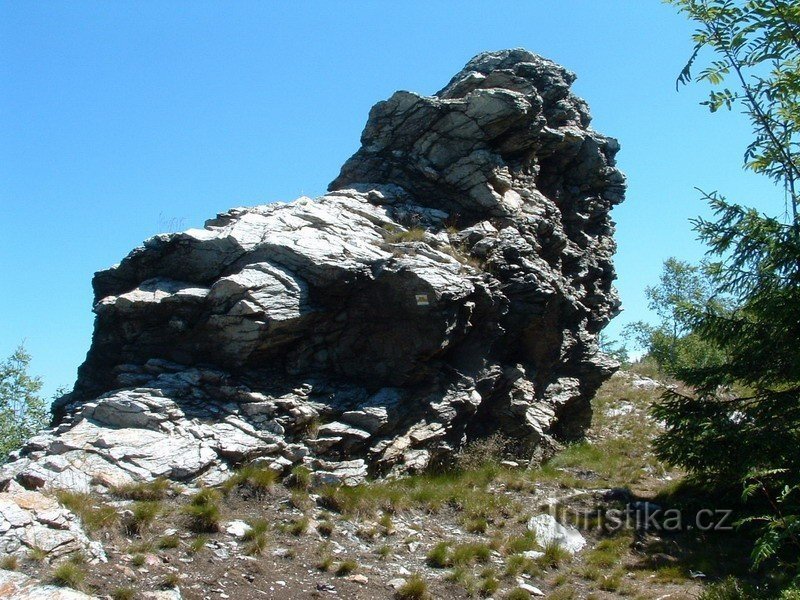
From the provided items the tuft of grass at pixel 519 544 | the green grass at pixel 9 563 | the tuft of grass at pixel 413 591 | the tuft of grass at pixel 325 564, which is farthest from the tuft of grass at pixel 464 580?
the green grass at pixel 9 563

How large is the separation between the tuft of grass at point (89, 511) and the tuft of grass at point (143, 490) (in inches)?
24.7

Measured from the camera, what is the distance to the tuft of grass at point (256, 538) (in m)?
11.2

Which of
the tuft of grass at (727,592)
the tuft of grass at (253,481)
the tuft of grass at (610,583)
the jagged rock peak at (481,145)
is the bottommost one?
the tuft of grass at (610,583)

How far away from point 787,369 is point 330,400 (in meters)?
9.71

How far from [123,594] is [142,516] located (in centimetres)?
201

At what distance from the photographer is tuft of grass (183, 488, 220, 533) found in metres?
11.4

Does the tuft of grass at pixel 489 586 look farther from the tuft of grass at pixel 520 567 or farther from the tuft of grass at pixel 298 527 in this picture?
the tuft of grass at pixel 298 527

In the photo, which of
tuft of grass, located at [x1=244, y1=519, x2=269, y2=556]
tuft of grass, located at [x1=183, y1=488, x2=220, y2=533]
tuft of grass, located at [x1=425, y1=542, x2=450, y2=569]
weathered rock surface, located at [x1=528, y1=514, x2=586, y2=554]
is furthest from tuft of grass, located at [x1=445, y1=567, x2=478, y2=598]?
tuft of grass, located at [x1=183, y1=488, x2=220, y2=533]

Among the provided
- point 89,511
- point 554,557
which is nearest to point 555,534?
point 554,557

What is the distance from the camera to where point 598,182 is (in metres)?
25.6

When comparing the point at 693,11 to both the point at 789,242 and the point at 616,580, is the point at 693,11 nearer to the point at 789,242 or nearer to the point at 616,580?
the point at 789,242

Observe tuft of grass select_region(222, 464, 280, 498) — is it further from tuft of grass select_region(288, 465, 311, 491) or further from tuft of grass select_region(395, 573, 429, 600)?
tuft of grass select_region(395, 573, 429, 600)

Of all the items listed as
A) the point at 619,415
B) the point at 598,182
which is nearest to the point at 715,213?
the point at 598,182

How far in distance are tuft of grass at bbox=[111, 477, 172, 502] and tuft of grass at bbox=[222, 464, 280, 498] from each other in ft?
3.99
